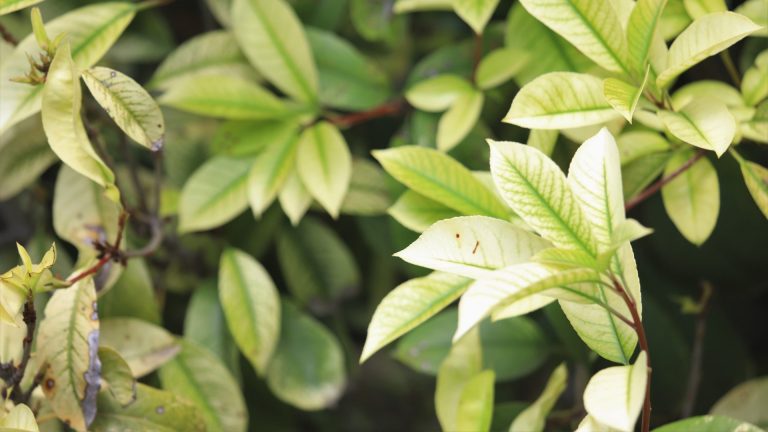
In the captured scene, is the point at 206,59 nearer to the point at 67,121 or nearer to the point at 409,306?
the point at 67,121

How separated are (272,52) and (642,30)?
0.37 m

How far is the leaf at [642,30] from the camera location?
550 mm

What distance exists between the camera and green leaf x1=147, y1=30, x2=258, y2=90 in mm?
845

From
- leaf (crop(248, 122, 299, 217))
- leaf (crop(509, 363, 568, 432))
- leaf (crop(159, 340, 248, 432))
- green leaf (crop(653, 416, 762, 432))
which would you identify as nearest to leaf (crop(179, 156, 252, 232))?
leaf (crop(248, 122, 299, 217))

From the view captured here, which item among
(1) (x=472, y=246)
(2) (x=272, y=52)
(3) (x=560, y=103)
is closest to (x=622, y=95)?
(3) (x=560, y=103)

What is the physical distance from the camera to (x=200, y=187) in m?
0.80

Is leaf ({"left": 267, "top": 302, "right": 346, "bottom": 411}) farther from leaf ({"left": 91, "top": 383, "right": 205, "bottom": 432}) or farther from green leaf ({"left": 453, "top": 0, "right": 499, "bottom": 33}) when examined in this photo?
green leaf ({"left": 453, "top": 0, "right": 499, "bottom": 33})

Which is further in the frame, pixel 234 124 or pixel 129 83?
pixel 234 124

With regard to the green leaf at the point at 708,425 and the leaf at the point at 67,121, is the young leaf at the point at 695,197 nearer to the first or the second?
the green leaf at the point at 708,425

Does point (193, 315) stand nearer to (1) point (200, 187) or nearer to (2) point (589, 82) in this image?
(1) point (200, 187)

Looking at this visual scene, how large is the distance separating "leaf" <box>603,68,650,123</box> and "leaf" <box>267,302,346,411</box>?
45cm

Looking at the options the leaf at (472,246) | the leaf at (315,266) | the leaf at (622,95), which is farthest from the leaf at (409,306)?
the leaf at (315,266)

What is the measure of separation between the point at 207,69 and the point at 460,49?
27 cm

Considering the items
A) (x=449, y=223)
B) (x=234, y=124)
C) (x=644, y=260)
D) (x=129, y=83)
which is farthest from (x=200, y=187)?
(x=644, y=260)
